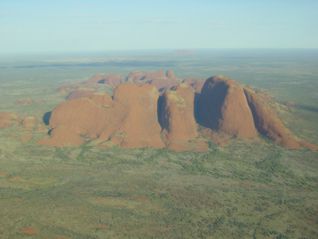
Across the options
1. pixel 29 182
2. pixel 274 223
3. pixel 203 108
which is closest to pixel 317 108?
pixel 203 108

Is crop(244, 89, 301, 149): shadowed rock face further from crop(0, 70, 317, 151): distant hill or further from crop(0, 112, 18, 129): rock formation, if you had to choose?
crop(0, 112, 18, 129): rock formation

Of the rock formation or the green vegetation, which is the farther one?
the rock formation

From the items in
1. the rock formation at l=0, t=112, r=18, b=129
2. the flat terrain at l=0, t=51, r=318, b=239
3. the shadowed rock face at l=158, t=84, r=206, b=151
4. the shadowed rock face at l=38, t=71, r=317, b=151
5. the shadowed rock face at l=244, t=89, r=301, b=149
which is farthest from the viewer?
the rock formation at l=0, t=112, r=18, b=129

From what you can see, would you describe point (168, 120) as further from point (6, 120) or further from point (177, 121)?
point (6, 120)

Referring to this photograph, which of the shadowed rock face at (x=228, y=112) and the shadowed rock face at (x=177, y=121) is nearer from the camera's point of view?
the shadowed rock face at (x=177, y=121)

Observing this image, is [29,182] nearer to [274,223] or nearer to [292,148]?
[274,223]

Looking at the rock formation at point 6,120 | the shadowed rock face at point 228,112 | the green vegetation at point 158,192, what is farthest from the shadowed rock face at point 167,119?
the green vegetation at point 158,192

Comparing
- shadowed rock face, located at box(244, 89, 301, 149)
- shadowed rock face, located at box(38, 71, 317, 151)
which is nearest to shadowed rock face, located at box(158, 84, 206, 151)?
shadowed rock face, located at box(38, 71, 317, 151)

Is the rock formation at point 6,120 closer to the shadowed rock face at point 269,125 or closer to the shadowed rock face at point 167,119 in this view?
the shadowed rock face at point 167,119
